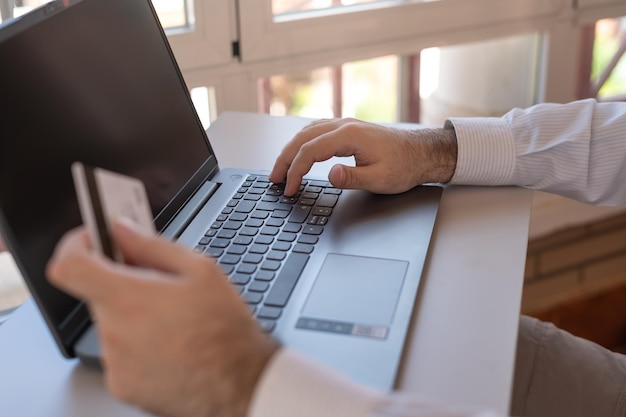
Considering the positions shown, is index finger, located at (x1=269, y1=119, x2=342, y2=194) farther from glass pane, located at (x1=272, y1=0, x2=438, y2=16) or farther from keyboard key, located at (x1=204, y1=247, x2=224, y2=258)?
glass pane, located at (x1=272, y1=0, x2=438, y2=16)

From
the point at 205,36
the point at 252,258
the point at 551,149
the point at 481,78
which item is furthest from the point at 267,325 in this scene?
the point at 481,78

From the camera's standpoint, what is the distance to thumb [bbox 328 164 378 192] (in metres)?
0.90

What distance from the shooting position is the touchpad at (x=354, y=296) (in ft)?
2.18

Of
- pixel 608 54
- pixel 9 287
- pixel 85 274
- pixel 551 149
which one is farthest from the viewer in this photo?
pixel 608 54

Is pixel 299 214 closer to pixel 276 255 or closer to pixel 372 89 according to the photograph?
pixel 276 255

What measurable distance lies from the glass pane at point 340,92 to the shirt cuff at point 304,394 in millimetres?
1042

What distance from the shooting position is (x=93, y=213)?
511 millimetres

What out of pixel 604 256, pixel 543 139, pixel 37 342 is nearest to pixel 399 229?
pixel 543 139

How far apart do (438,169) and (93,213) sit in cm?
53

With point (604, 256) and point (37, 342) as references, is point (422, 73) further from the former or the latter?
point (37, 342)

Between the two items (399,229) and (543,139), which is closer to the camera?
(399,229)

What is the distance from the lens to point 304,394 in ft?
1.81

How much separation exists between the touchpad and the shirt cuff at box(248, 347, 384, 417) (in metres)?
0.10

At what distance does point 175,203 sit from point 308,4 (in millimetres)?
728
